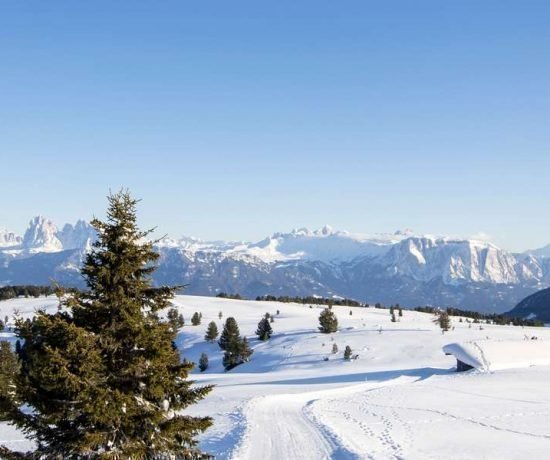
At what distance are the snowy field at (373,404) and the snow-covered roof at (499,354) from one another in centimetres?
159

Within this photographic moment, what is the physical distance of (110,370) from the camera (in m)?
13.6

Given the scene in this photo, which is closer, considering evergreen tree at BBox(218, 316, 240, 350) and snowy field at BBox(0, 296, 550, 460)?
snowy field at BBox(0, 296, 550, 460)

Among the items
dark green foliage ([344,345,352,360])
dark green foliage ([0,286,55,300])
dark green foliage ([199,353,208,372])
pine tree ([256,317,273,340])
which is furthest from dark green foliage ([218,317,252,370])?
dark green foliage ([0,286,55,300])

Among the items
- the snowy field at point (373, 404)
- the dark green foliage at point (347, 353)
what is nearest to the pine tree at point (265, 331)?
the snowy field at point (373, 404)

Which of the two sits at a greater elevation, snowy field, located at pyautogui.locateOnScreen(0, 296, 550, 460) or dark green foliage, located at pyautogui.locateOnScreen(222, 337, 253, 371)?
snowy field, located at pyautogui.locateOnScreen(0, 296, 550, 460)

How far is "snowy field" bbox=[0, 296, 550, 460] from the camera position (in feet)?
85.9

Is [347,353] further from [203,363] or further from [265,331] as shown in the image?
[203,363]

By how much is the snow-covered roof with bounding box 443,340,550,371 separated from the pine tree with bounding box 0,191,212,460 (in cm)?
5345

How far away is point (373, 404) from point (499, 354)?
2830cm

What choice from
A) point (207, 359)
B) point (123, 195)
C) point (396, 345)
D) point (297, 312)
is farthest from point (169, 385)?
point (297, 312)

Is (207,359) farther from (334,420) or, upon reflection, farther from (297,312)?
(334,420)

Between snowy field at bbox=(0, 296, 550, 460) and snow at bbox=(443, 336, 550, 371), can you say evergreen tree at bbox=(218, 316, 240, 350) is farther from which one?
snow at bbox=(443, 336, 550, 371)

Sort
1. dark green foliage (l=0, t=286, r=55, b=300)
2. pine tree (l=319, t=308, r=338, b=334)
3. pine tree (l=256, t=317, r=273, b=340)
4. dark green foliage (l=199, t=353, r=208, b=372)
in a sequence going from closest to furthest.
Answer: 1. dark green foliage (l=199, t=353, r=208, b=372)
2. pine tree (l=319, t=308, r=338, b=334)
3. pine tree (l=256, t=317, r=273, b=340)
4. dark green foliage (l=0, t=286, r=55, b=300)

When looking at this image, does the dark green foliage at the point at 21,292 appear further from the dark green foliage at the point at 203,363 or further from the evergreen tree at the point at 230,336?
the evergreen tree at the point at 230,336
